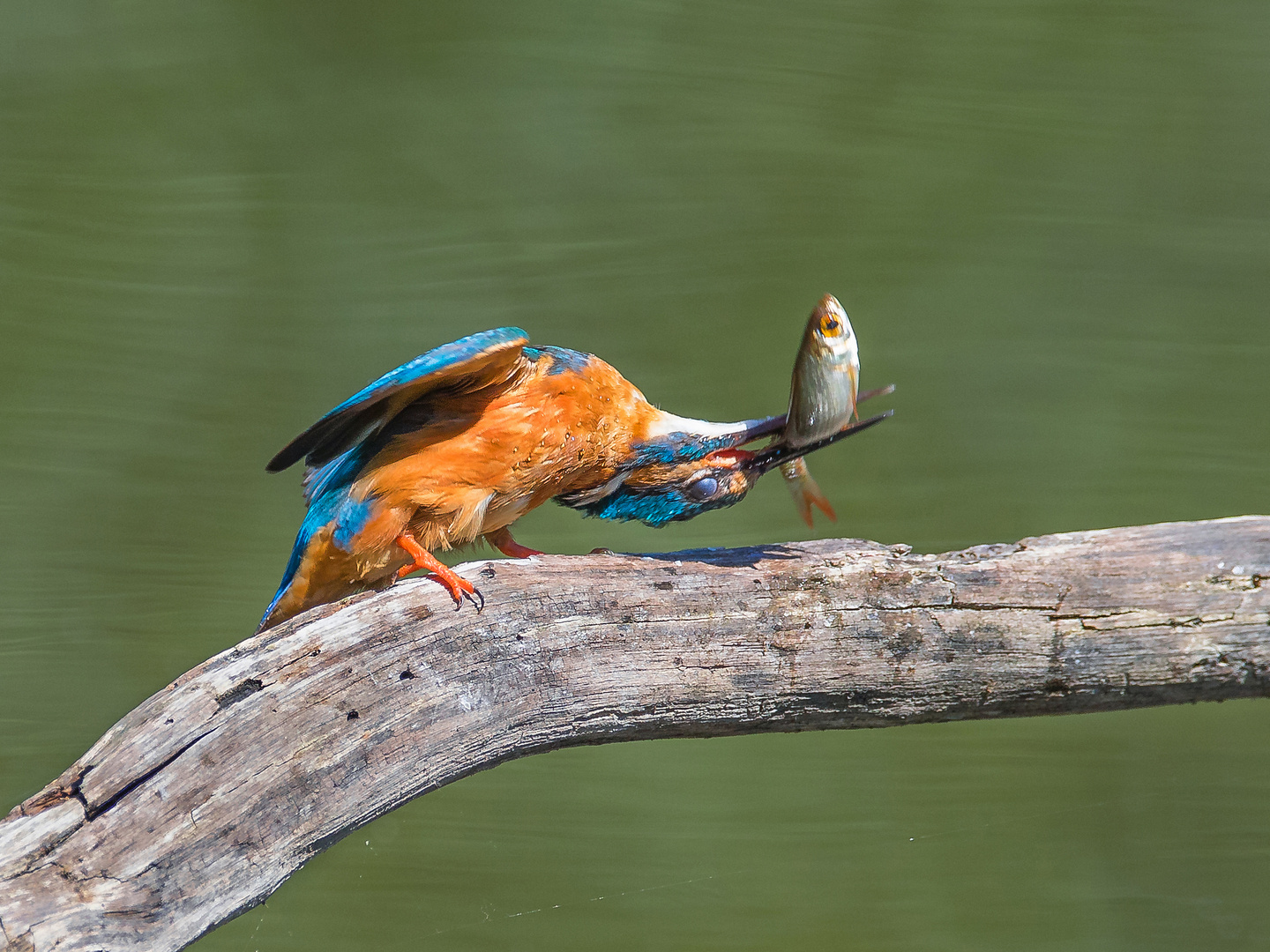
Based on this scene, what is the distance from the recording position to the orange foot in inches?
53.0

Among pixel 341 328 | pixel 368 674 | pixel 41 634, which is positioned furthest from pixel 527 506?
pixel 41 634

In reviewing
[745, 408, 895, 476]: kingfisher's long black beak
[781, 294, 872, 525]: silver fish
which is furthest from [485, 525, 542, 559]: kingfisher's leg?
[781, 294, 872, 525]: silver fish

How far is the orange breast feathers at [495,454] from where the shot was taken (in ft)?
4.98

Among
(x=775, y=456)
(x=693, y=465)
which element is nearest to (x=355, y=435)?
(x=693, y=465)

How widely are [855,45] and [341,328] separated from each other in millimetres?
1442

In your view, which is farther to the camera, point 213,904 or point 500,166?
point 500,166

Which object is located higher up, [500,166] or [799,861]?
[500,166]

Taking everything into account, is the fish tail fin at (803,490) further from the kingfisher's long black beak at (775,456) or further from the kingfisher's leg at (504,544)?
the kingfisher's leg at (504,544)

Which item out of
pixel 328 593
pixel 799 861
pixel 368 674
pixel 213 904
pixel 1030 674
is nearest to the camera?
pixel 213 904

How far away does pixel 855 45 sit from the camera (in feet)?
7.93

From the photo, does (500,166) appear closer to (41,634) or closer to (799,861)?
(41,634)

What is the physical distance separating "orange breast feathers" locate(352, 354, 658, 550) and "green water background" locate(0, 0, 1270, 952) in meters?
0.87

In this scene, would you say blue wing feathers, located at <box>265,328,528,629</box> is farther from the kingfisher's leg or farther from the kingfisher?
the kingfisher's leg

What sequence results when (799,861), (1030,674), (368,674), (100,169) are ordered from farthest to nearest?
(799,861)
(100,169)
(1030,674)
(368,674)
